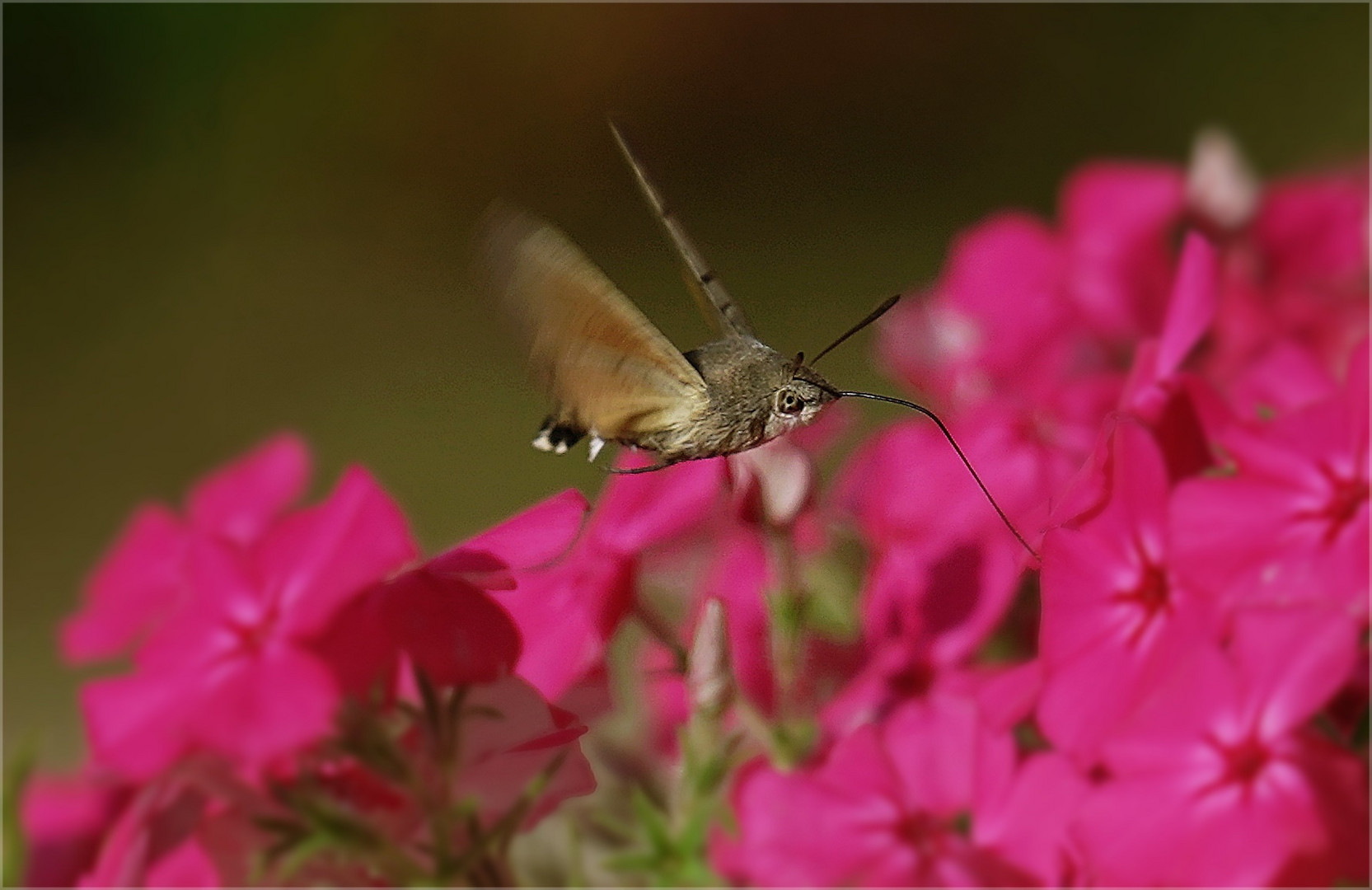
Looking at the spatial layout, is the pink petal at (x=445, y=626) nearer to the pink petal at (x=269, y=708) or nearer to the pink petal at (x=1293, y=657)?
the pink petal at (x=269, y=708)

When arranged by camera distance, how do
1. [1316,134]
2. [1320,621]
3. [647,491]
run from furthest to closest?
[1316,134] → [647,491] → [1320,621]

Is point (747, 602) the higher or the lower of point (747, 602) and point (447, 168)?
the lower

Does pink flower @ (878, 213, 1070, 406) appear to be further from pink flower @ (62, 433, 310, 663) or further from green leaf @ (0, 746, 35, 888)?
green leaf @ (0, 746, 35, 888)

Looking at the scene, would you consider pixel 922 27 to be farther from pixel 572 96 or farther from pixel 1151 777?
pixel 1151 777

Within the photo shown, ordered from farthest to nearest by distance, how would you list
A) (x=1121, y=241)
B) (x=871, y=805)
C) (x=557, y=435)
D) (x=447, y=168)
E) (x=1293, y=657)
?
(x=447, y=168) → (x=1121, y=241) → (x=557, y=435) → (x=871, y=805) → (x=1293, y=657)

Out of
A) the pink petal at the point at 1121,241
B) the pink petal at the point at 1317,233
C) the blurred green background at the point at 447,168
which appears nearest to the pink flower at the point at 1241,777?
the pink petal at the point at 1121,241

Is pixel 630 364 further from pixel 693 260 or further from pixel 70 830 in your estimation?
pixel 70 830

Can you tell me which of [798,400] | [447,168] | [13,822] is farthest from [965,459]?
[447,168]

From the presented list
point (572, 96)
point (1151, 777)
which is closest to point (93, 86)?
point (572, 96)
